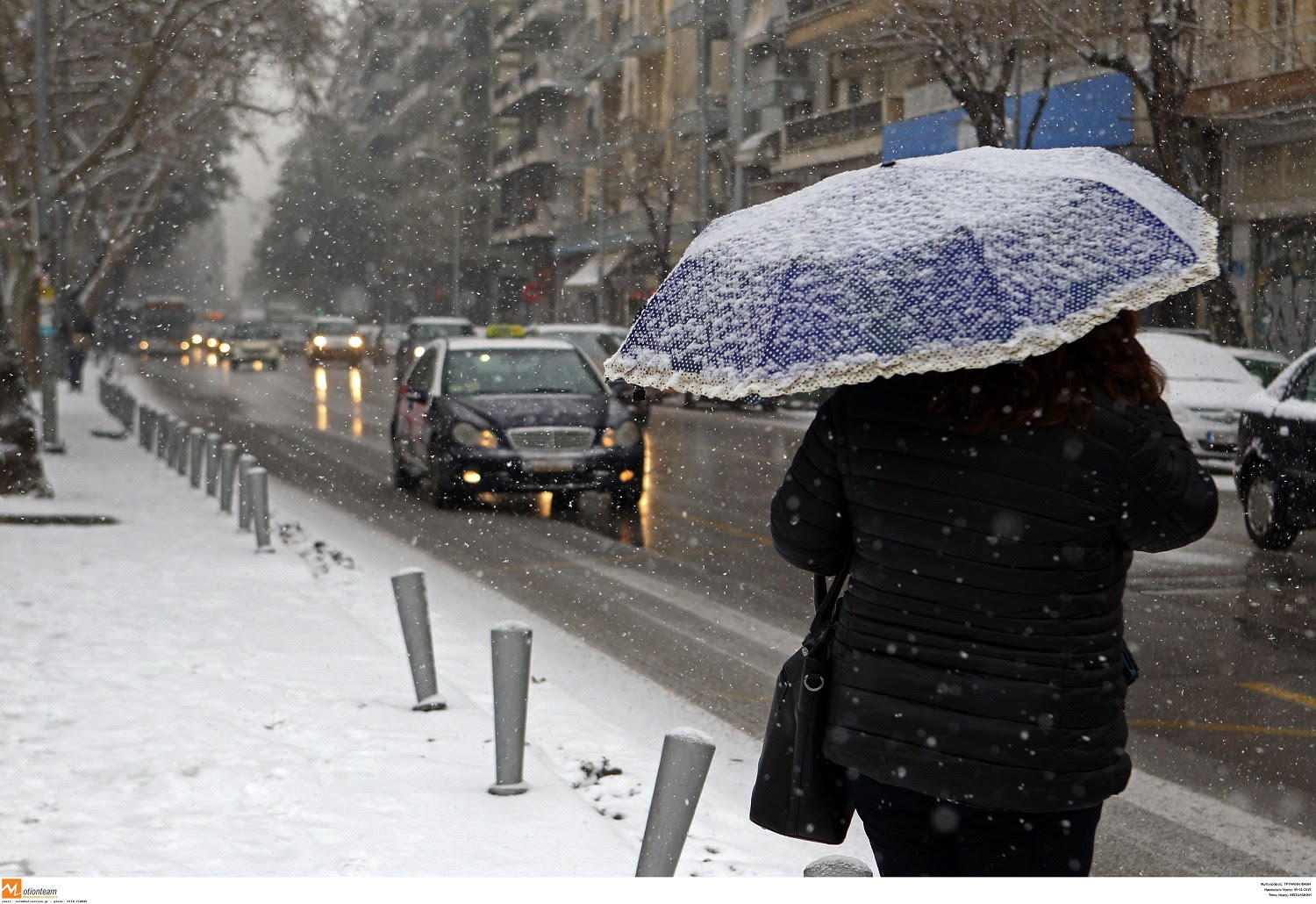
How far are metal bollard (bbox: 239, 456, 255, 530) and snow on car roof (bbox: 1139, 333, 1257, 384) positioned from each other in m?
11.0

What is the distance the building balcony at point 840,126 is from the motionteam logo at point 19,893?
92.6 ft

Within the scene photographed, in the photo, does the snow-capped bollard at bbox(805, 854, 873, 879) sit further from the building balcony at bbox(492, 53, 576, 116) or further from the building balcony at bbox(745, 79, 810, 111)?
the building balcony at bbox(492, 53, 576, 116)

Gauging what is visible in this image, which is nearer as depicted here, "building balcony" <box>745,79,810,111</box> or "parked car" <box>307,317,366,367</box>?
"building balcony" <box>745,79,810,111</box>

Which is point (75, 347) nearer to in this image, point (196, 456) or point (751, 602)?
point (196, 456)

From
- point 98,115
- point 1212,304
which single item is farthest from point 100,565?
point 98,115

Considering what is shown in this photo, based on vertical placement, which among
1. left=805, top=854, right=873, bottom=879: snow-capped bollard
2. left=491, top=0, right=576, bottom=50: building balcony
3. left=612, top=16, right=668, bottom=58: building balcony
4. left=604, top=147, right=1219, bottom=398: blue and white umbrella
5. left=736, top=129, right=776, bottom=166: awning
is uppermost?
left=491, top=0, right=576, bottom=50: building balcony

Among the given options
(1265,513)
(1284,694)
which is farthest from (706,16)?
(1284,694)

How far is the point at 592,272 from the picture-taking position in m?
50.1

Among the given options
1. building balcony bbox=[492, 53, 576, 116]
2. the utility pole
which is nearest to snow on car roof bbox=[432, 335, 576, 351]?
the utility pole

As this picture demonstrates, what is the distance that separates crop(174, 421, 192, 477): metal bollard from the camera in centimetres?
1614

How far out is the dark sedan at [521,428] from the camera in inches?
537

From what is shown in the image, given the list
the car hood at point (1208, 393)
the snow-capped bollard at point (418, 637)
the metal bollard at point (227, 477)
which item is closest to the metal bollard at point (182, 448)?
the metal bollard at point (227, 477)

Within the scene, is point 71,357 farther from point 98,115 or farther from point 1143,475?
point 1143,475

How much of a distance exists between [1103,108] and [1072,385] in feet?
78.6
